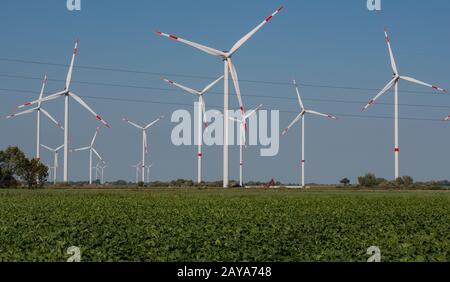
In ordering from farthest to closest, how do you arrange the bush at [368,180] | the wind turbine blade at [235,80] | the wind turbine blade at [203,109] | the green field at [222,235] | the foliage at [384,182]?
the bush at [368,180] → the foliage at [384,182] → the wind turbine blade at [203,109] → the wind turbine blade at [235,80] → the green field at [222,235]

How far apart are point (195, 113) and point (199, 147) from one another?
17.9 feet

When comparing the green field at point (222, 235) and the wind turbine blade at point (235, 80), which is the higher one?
the wind turbine blade at point (235, 80)

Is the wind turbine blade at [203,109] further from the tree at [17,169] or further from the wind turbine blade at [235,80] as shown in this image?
the tree at [17,169]

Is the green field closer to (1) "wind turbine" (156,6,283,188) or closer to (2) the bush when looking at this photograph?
(1) "wind turbine" (156,6,283,188)

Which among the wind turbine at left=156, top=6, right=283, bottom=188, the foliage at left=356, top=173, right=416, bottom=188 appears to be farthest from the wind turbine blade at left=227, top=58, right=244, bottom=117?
the foliage at left=356, top=173, right=416, bottom=188

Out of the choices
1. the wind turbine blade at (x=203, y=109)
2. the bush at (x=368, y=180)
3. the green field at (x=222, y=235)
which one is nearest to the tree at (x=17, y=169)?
the wind turbine blade at (x=203, y=109)

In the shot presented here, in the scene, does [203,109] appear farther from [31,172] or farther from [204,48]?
[31,172]

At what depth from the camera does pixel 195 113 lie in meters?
104

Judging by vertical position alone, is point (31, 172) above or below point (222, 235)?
above

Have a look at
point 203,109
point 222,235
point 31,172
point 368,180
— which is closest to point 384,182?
point 368,180

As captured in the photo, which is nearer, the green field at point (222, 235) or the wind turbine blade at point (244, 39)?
the green field at point (222, 235)

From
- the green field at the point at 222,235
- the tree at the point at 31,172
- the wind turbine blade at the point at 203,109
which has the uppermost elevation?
the wind turbine blade at the point at 203,109

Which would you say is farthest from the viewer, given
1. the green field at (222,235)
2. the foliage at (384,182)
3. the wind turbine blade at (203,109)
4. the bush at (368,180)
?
the bush at (368,180)
